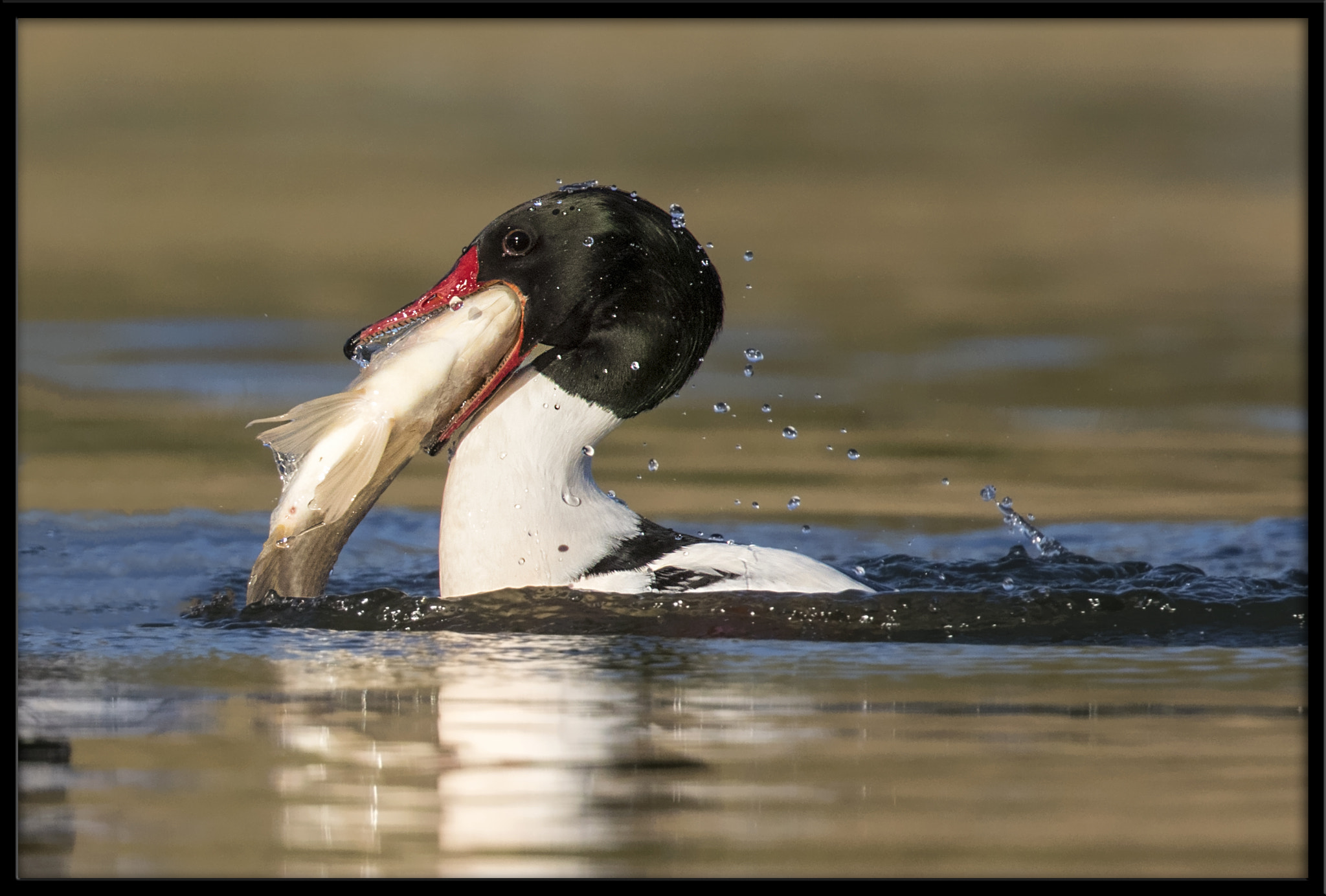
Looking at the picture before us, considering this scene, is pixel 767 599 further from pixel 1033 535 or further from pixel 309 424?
pixel 1033 535

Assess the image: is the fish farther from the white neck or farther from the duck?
the white neck

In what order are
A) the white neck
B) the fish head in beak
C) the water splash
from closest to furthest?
the white neck < the fish head in beak < the water splash

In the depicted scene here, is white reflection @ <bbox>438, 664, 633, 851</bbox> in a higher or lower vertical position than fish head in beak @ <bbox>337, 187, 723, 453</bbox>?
lower

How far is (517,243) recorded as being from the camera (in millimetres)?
6543

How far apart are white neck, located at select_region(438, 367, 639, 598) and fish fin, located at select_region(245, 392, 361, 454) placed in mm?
393

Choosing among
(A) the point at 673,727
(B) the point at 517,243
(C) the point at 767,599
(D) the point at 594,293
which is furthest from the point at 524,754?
(B) the point at 517,243

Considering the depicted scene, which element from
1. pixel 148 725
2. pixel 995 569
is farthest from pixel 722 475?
pixel 148 725

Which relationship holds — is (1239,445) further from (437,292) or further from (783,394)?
(437,292)

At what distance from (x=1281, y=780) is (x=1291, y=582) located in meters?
2.61

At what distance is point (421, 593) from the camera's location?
24.3ft

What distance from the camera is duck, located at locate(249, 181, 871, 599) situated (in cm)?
630

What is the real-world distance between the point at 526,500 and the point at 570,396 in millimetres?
380

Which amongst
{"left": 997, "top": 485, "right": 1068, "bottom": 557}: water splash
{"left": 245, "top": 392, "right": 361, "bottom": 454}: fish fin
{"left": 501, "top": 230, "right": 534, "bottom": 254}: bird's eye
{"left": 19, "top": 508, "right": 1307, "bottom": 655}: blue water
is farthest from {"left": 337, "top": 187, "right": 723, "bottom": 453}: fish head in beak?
{"left": 997, "top": 485, "right": 1068, "bottom": 557}: water splash

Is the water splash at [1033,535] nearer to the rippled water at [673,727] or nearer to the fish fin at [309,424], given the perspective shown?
the rippled water at [673,727]
